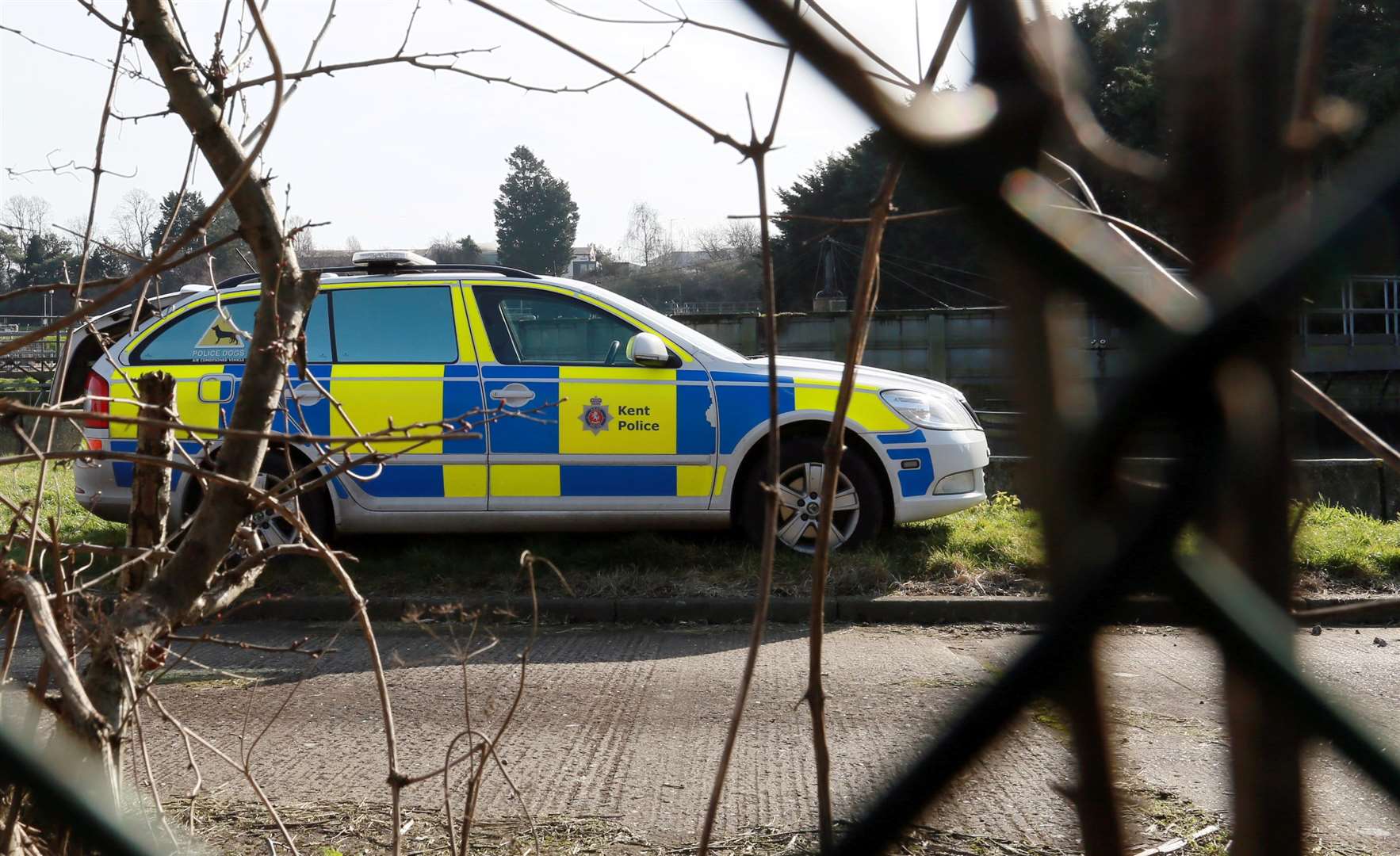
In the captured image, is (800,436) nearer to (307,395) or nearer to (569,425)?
(569,425)

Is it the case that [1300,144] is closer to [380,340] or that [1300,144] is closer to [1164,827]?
[1164,827]

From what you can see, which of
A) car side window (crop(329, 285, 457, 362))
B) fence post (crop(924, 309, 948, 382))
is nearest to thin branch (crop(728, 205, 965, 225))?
car side window (crop(329, 285, 457, 362))

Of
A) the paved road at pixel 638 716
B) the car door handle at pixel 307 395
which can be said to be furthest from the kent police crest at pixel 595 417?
the car door handle at pixel 307 395

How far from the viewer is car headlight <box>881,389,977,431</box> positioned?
6.71m

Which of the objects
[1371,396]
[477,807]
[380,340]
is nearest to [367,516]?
[380,340]

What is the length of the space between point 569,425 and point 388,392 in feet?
3.42

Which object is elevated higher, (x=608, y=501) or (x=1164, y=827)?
(x=608, y=501)

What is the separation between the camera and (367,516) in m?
6.75

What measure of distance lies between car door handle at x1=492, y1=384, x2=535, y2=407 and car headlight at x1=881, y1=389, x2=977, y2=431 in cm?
199

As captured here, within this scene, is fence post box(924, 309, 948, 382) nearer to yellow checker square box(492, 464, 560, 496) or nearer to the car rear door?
yellow checker square box(492, 464, 560, 496)

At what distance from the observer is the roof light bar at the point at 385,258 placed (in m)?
7.07

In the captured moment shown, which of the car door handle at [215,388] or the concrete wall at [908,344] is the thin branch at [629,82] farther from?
the concrete wall at [908,344]

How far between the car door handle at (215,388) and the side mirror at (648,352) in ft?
7.42

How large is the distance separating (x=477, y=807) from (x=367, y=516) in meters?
3.64
